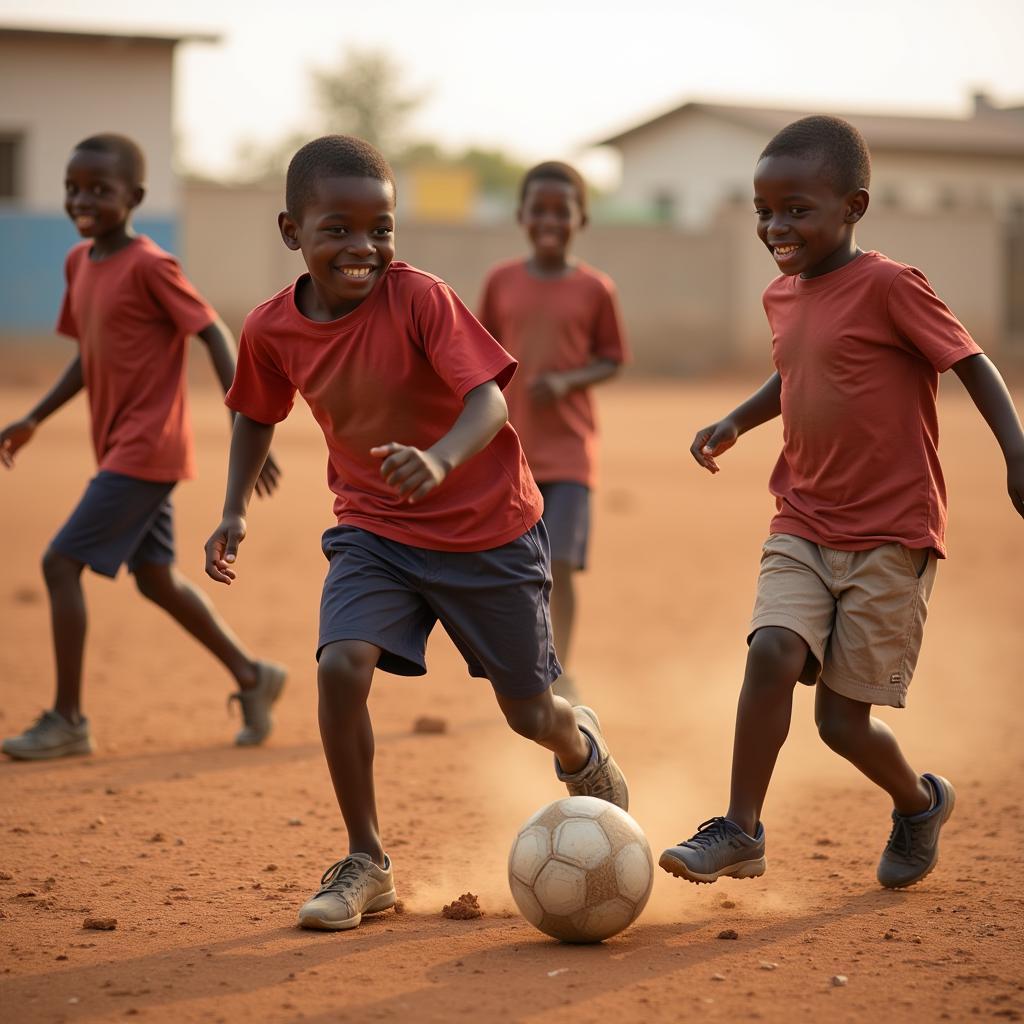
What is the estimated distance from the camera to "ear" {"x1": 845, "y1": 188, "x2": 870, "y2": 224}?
13.2 feet

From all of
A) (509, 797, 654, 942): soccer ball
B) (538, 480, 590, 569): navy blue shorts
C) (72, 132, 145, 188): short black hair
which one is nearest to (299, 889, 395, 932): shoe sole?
(509, 797, 654, 942): soccer ball

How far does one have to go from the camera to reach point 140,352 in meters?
5.64

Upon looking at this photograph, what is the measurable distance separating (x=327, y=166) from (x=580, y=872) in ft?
5.83

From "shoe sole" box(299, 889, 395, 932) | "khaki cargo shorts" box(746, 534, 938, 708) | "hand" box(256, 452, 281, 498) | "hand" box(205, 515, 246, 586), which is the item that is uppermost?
"hand" box(256, 452, 281, 498)

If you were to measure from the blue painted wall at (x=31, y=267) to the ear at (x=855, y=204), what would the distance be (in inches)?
891

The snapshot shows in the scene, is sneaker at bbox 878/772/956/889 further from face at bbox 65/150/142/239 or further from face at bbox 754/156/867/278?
face at bbox 65/150/142/239

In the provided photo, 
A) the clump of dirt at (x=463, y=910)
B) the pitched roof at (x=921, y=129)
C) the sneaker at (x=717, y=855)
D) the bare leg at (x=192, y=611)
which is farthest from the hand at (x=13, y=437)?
the pitched roof at (x=921, y=129)

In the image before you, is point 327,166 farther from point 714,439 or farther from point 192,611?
point 192,611

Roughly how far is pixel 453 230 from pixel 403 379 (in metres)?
25.6

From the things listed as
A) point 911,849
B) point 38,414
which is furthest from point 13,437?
point 911,849

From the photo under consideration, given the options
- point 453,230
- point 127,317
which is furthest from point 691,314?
point 127,317

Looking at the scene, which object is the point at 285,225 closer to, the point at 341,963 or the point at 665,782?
the point at 341,963

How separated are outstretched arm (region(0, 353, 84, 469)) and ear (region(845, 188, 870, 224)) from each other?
9.81 ft

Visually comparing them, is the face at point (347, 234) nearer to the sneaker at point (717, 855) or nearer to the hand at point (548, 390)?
the sneaker at point (717, 855)
